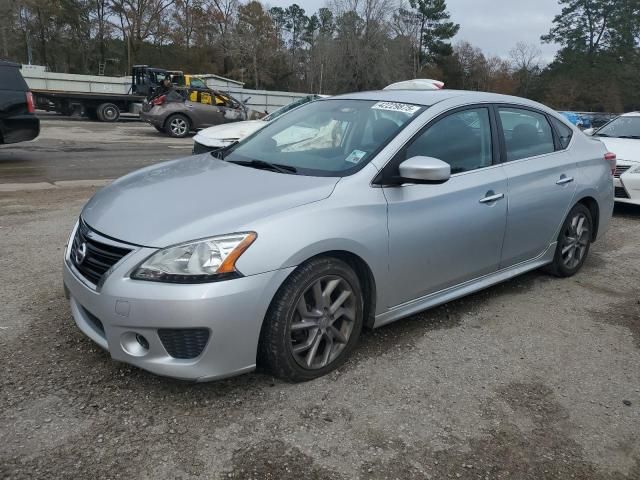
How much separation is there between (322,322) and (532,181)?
221 cm

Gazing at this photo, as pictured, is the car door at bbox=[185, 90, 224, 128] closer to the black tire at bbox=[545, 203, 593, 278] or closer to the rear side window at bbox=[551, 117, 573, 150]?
the rear side window at bbox=[551, 117, 573, 150]

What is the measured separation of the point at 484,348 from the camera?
11.7ft

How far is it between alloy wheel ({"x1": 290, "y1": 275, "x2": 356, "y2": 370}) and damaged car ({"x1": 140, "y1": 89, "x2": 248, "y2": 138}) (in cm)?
1698

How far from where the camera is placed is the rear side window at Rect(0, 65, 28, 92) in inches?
401

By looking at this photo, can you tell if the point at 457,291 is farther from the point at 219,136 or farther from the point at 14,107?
the point at 14,107

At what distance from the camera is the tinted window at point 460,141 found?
11.6 ft

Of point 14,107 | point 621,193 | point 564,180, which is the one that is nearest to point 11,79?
point 14,107

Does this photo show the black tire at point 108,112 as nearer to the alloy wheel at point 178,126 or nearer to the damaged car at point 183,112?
the damaged car at point 183,112

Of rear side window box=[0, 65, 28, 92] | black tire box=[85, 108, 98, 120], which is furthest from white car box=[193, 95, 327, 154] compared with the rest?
black tire box=[85, 108, 98, 120]

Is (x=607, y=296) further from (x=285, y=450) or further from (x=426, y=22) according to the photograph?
(x=426, y=22)

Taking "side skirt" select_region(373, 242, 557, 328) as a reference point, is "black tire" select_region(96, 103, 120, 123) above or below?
below

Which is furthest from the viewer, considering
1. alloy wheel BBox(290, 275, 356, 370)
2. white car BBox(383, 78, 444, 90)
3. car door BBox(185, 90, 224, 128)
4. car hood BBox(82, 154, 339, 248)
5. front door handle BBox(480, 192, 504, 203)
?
car door BBox(185, 90, 224, 128)

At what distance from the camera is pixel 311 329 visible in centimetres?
298

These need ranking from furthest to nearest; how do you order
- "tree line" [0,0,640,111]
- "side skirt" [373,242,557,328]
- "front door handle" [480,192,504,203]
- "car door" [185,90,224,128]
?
"tree line" [0,0,640,111], "car door" [185,90,224,128], "front door handle" [480,192,504,203], "side skirt" [373,242,557,328]
